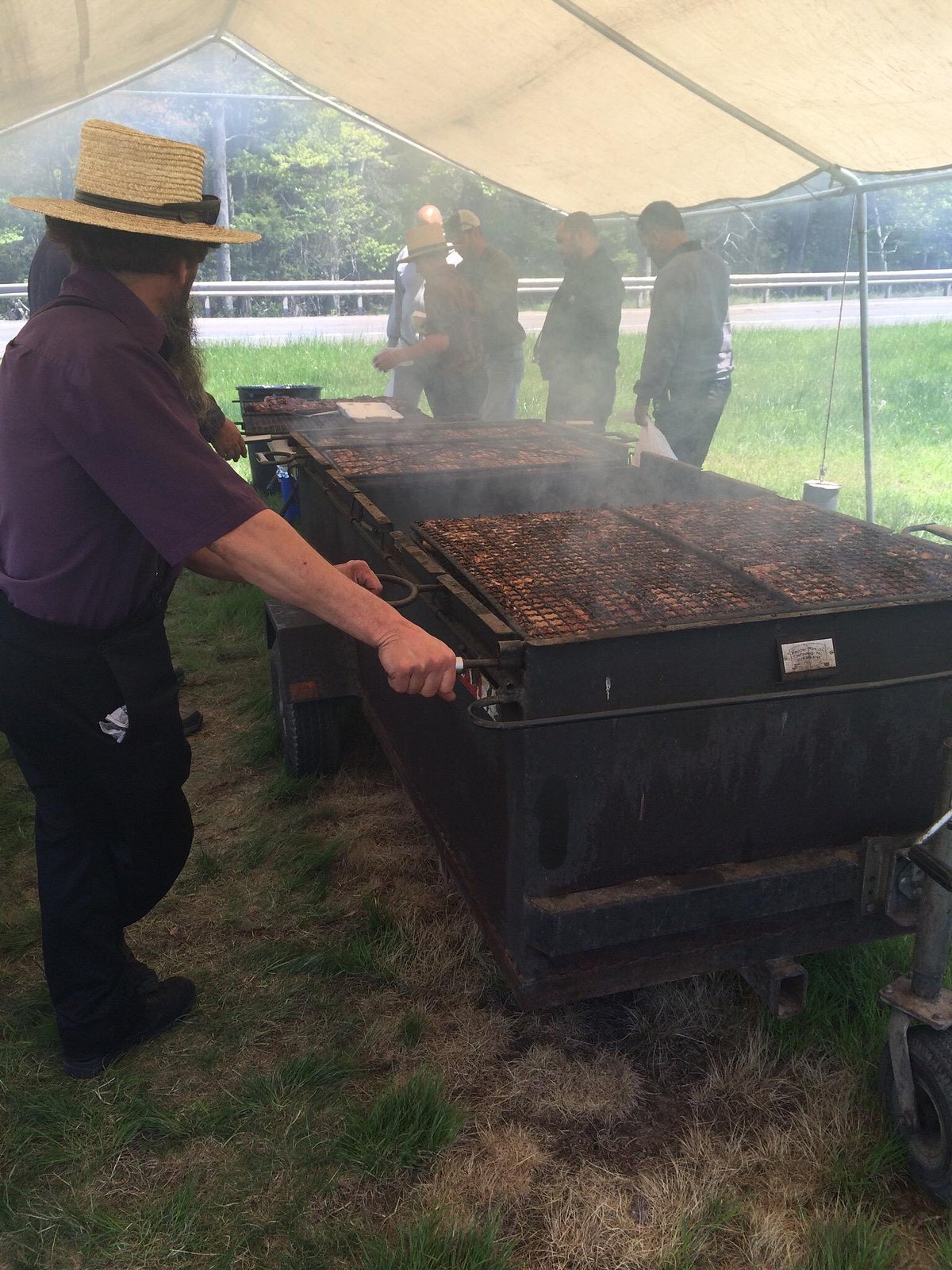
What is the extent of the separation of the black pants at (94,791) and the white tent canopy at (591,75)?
11.7 feet

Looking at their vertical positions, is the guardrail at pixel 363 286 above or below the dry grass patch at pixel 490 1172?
above

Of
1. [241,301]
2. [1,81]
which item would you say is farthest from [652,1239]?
[241,301]

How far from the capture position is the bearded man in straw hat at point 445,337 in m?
6.65

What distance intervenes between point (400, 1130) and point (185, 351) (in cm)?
209

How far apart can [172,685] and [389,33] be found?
554 cm

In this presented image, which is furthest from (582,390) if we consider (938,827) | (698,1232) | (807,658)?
(698,1232)

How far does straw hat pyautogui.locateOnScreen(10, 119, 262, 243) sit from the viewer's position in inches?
83.9

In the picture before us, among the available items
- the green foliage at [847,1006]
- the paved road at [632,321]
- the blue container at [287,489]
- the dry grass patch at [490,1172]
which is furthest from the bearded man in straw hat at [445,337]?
the paved road at [632,321]

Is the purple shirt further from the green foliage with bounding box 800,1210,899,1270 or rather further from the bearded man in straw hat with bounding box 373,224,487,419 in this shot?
the bearded man in straw hat with bounding box 373,224,487,419

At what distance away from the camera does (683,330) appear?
244 inches

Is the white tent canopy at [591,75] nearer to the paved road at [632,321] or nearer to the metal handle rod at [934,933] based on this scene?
the metal handle rod at [934,933]

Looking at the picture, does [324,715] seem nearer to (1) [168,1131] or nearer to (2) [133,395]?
(1) [168,1131]

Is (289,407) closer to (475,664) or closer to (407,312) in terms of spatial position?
(407,312)

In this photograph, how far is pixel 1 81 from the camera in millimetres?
5688
